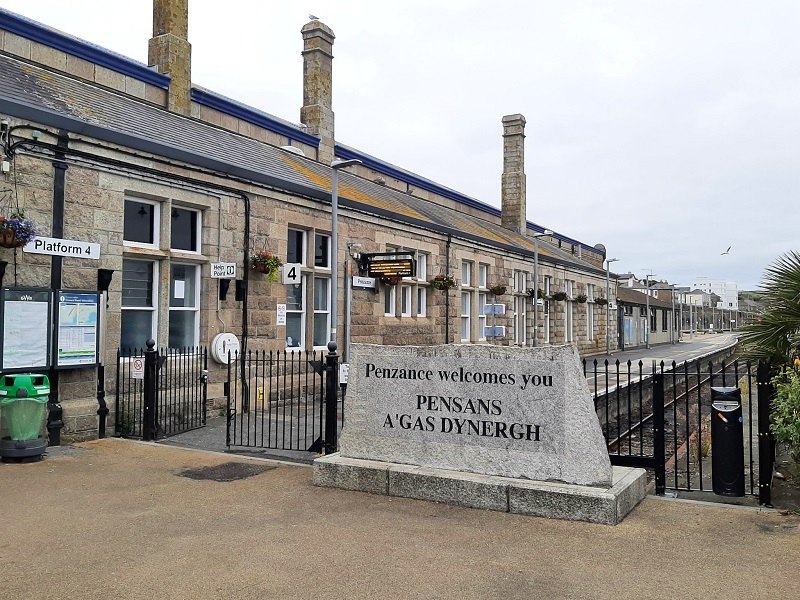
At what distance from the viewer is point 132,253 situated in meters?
11.0

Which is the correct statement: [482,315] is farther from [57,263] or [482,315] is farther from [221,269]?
[57,263]

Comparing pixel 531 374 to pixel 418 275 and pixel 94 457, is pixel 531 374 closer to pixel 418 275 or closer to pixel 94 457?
pixel 94 457

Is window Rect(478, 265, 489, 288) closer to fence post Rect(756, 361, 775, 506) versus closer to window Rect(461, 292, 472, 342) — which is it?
window Rect(461, 292, 472, 342)

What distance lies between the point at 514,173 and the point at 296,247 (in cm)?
2117

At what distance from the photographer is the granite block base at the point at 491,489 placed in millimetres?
5926

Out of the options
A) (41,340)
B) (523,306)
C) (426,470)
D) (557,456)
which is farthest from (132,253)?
(523,306)

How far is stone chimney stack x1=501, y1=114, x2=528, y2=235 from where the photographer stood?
33719mm

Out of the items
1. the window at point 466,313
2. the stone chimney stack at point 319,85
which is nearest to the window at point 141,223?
the stone chimney stack at point 319,85

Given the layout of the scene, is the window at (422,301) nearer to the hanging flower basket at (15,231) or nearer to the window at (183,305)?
the window at (183,305)

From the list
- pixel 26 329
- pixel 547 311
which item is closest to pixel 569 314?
pixel 547 311

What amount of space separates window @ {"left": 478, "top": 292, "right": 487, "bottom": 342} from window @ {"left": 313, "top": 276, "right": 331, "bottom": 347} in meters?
8.30

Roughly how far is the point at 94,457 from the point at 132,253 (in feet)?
12.3

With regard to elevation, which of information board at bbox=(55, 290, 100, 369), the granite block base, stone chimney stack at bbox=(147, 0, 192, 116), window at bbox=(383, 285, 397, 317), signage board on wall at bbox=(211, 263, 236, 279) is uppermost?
stone chimney stack at bbox=(147, 0, 192, 116)

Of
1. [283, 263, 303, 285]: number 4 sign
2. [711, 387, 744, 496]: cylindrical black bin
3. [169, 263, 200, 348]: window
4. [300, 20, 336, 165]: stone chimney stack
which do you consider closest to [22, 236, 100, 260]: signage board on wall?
[169, 263, 200, 348]: window
